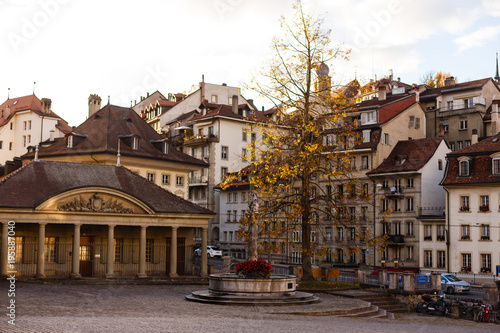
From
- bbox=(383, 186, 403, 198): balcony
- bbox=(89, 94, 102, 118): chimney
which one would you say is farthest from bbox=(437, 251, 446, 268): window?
bbox=(89, 94, 102, 118): chimney

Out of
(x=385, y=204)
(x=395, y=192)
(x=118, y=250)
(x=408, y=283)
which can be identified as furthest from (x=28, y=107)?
(x=408, y=283)

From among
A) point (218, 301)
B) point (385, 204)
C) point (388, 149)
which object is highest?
point (388, 149)

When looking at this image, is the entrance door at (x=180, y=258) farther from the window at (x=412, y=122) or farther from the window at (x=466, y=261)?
the window at (x=412, y=122)

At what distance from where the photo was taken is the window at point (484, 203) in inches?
2279

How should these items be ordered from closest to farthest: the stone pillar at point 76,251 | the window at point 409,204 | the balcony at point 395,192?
the stone pillar at point 76,251, the window at point 409,204, the balcony at point 395,192

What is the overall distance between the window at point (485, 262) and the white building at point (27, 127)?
66.0 m

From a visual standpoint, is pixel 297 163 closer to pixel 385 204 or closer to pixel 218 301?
pixel 218 301

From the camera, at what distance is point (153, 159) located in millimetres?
60375

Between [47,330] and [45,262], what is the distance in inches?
1016

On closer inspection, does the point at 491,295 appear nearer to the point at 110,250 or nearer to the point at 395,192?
the point at 110,250

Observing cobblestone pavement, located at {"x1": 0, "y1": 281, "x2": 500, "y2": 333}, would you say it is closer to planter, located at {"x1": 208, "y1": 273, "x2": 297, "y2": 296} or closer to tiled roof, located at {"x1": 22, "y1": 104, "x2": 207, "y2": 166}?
planter, located at {"x1": 208, "y1": 273, "x2": 297, "y2": 296}

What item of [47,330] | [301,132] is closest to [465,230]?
[301,132]

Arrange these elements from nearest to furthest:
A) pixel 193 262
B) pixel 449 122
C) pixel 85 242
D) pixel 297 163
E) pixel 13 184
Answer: pixel 297 163 < pixel 13 184 < pixel 85 242 < pixel 193 262 < pixel 449 122

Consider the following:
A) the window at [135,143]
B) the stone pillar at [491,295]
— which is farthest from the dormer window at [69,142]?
the stone pillar at [491,295]
